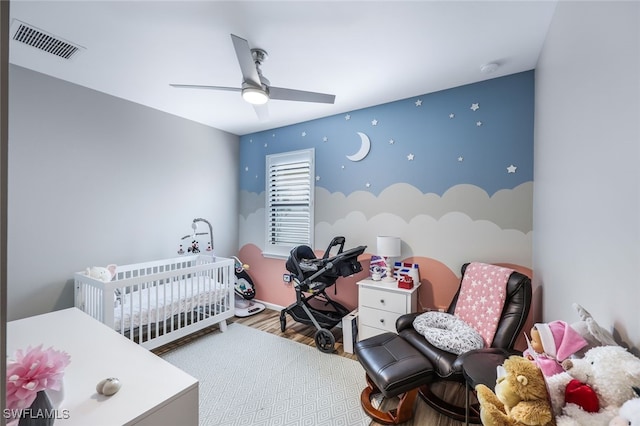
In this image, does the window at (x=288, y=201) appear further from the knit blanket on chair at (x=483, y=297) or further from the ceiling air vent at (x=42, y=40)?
the ceiling air vent at (x=42, y=40)

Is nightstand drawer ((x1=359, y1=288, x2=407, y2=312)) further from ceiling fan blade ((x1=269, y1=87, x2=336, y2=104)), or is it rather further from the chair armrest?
ceiling fan blade ((x1=269, y1=87, x2=336, y2=104))

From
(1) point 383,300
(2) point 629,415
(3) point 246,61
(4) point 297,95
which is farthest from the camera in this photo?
(1) point 383,300

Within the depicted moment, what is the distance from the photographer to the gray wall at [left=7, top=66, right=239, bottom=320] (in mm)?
2199

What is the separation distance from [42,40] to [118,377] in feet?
7.52

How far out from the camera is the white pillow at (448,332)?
172 cm

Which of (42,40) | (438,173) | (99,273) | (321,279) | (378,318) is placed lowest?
(378,318)

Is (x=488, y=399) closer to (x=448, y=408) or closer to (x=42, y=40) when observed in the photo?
(x=448, y=408)

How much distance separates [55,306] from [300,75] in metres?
3.05

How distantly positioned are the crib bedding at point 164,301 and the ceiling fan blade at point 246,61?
1.94 metres

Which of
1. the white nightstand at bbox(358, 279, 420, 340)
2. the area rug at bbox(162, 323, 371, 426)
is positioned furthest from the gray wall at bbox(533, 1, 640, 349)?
the area rug at bbox(162, 323, 371, 426)

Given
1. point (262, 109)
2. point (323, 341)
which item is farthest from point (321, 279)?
point (262, 109)

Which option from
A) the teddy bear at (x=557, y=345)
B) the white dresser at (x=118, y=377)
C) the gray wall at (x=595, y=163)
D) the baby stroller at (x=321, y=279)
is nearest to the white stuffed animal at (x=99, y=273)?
the white dresser at (x=118, y=377)

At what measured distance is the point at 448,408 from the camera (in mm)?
1736

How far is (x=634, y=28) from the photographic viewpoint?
28.3 inches
